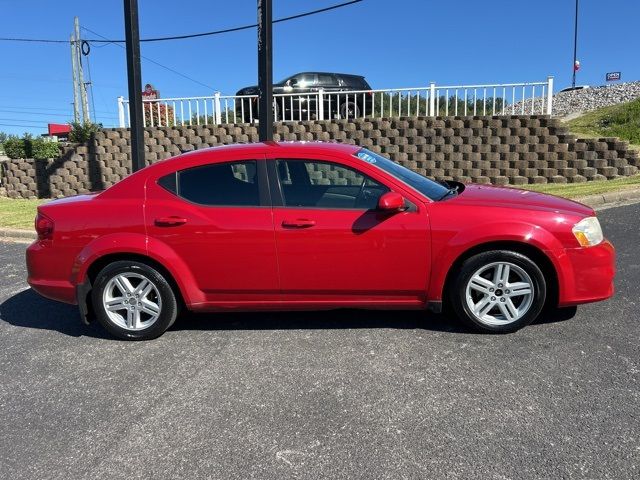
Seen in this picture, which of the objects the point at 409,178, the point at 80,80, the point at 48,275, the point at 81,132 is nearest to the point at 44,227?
the point at 48,275

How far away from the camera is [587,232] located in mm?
3971

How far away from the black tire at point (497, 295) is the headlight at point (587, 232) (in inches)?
15.3

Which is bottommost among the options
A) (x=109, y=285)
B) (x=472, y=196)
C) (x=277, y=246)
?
(x=109, y=285)

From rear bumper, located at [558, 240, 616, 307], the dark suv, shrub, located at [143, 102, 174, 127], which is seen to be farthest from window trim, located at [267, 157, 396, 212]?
shrub, located at [143, 102, 174, 127]

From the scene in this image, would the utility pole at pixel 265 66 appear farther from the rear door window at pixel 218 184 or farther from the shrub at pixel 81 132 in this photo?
the shrub at pixel 81 132

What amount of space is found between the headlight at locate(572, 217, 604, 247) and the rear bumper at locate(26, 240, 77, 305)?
396 centimetres

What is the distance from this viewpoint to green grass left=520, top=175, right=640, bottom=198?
31.4 ft

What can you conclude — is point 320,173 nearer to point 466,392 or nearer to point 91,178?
point 466,392

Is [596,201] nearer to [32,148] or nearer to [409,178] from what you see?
[409,178]

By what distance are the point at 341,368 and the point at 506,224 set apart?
1.60 meters

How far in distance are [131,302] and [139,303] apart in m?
0.07

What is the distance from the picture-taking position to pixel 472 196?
14.0 ft

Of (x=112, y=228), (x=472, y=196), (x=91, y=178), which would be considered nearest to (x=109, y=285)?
(x=112, y=228)

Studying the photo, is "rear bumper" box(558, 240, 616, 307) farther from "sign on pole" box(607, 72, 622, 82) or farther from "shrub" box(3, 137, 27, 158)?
"sign on pole" box(607, 72, 622, 82)
